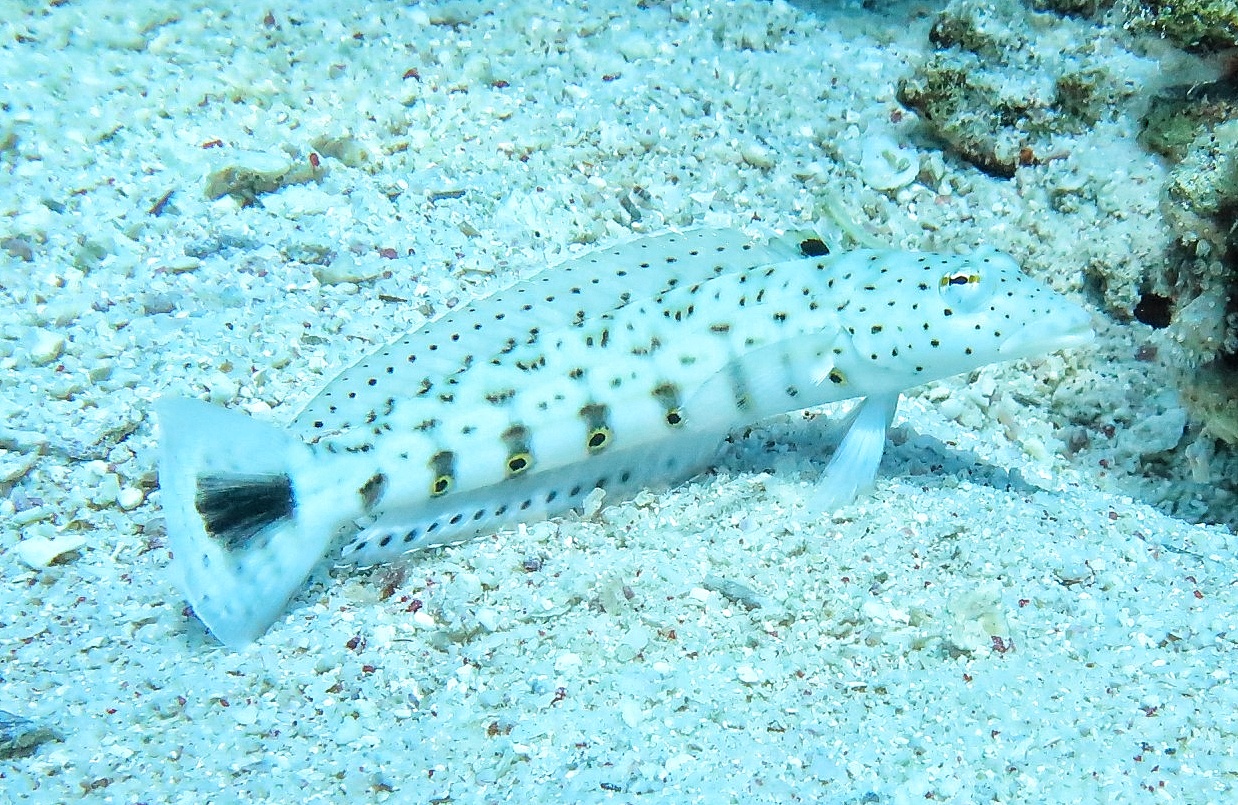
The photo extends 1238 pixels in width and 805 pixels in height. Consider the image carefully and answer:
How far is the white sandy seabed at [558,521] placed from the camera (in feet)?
7.43

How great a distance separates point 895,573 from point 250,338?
2.53m

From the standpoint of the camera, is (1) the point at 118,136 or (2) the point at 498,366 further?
(1) the point at 118,136

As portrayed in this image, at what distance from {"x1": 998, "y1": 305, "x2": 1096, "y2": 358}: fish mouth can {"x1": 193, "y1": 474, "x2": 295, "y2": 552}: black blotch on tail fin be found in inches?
94.3

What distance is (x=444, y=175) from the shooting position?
4.26m

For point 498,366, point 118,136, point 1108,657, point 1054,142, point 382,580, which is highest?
point 118,136

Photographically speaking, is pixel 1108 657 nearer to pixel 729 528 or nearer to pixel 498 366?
pixel 729 528

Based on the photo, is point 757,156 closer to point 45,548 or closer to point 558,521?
point 558,521

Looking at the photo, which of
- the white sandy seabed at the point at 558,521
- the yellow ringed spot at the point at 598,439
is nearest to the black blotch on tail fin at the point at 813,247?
the white sandy seabed at the point at 558,521

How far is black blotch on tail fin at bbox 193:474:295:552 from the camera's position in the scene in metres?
2.55

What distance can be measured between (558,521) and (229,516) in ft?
3.46

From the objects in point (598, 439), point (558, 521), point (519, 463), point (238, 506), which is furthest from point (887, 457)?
point (238, 506)

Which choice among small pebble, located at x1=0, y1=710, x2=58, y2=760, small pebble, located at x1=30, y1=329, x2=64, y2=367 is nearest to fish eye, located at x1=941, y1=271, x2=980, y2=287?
small pebble, located at x1=0, y1=710, x2=58, y2=760

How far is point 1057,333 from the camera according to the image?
2.91 m

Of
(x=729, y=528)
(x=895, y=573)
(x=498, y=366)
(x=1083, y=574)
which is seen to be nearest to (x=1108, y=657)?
(x=1083, y=574)
